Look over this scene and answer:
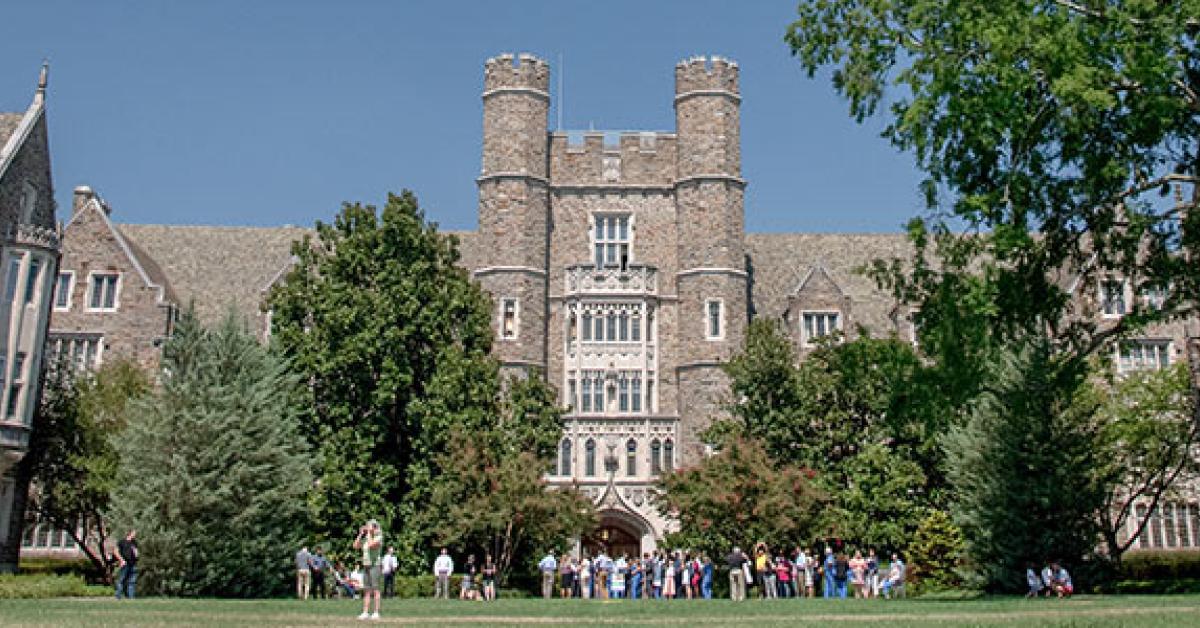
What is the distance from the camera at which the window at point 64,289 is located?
42.8 metres

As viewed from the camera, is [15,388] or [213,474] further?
[15,388]

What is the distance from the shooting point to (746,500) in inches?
1298

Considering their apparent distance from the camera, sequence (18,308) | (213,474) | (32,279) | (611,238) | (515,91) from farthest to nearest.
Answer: (611,238)
(515,91)
(32,279)
(18,308)
(213,474)

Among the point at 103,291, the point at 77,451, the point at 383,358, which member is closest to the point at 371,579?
the point at 383,358

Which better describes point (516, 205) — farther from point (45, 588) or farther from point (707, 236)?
point (45, 588)

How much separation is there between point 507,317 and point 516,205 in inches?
175

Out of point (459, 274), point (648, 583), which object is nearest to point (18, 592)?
point (459, 274)

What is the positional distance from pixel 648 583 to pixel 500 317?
1238 cm

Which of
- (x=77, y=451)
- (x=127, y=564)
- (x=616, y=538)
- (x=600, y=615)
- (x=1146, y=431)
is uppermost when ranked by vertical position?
(x=1146, y=431)

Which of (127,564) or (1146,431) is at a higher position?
(1146,431)

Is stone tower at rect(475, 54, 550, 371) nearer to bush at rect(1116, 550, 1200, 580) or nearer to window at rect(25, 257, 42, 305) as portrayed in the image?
window at rect(25, 257, 42, 305)

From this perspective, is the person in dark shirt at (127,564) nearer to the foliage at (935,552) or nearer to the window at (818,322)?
the foliage at (935,552)

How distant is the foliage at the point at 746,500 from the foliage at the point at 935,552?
3037 mm

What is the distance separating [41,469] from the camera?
33125 mm
